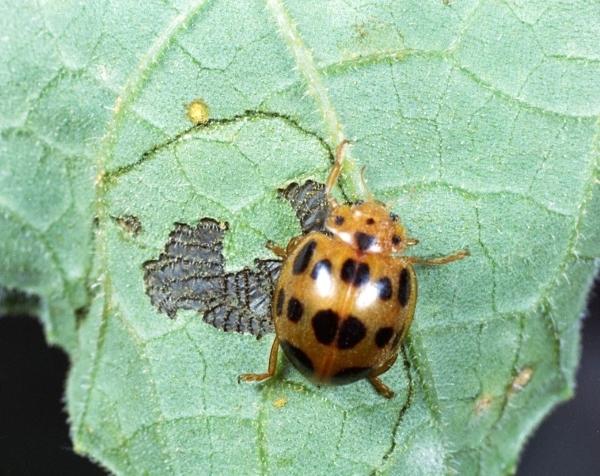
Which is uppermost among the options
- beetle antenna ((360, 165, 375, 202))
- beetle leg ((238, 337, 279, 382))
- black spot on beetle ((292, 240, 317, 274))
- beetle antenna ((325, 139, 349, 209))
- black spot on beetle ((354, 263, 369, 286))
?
beetle antenna ((325, 139, 349, 209))

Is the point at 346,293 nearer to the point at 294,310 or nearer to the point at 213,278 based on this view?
the point at 294,310

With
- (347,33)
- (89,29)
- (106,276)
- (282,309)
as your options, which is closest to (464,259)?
(282,309)

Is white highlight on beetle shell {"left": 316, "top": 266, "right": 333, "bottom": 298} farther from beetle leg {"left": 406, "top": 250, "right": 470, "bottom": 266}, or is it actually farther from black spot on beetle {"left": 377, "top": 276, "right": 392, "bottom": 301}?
beetle leg {"left": 406, "top": 250, "right": 470, "bottom": 266}

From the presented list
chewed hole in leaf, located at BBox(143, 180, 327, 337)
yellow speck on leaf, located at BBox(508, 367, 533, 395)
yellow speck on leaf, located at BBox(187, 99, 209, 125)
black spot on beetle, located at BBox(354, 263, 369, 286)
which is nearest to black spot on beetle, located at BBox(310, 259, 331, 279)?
black spot on beetle, located at BBox(354, 263, 369, 286)

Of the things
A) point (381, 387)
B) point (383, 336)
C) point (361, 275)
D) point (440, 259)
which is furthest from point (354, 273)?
point (381, 387)

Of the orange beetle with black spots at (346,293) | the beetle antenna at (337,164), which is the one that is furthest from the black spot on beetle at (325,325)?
the beetle antenna at (337,164)
